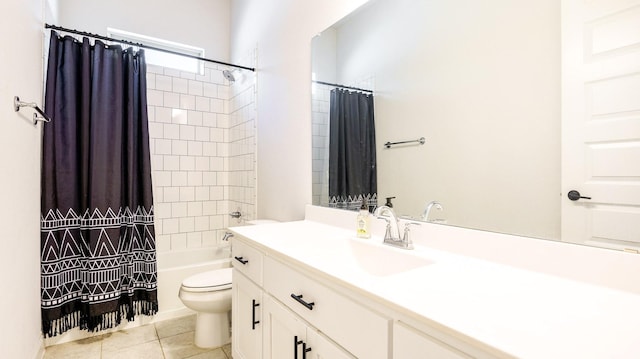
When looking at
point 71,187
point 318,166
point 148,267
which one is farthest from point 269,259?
point 71,187

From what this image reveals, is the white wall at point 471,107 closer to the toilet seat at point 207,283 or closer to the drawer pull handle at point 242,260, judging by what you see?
the drawer pull handle at point 242,260

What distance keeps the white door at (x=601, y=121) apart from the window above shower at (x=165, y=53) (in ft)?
9.26

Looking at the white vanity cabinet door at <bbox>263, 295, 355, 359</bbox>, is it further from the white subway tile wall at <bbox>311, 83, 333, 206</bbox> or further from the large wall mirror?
the white subway tile wall at <bbox>311, 83, 333, 206</bbox>

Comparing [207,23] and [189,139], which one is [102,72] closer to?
[189,139]

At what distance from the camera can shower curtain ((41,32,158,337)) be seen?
1.97 metres

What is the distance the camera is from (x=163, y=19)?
9.29ft

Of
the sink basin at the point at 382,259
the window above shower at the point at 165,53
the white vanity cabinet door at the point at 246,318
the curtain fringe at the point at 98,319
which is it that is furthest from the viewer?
the window above shower at the point at 165,53

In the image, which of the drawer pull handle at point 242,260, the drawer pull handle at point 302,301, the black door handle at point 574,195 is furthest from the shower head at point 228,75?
the black door handle at point 574,195

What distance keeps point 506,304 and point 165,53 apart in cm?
303

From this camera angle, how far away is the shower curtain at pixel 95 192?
1967mm

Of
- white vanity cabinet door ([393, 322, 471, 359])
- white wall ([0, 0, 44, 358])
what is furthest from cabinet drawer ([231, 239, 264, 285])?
white wall ([0, 0, 44, 358])

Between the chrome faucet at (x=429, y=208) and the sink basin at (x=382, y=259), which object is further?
the chrome faucet at (x=429, y=208)

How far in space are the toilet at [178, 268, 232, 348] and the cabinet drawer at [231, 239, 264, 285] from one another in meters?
0.45

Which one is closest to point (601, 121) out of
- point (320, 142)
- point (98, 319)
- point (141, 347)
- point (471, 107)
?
point (471, 107)
